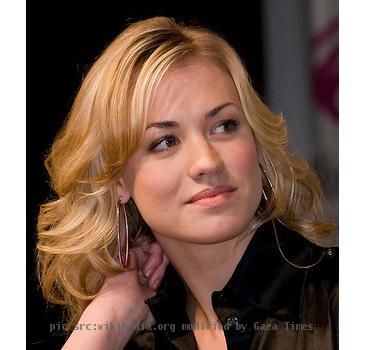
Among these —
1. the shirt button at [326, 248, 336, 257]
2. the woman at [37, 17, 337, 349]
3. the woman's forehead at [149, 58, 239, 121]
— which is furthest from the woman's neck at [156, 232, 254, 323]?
the woman's forehead at [149, 58, 239, 121]

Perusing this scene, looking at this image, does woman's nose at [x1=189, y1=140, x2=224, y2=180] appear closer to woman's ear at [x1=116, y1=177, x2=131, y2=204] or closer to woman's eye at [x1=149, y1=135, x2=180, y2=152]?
woman's eye at [x1=149, y1=135, x2=180, y2=152]

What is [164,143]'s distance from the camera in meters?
1.69

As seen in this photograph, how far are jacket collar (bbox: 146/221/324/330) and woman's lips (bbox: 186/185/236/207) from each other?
0.36 feet

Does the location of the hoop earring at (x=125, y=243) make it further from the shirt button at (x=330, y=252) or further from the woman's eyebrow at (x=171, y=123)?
the shirt button at (x=330, y=252)

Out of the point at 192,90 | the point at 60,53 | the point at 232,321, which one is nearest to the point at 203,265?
the point at 232,321

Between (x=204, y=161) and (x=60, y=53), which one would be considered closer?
(x=204, y=161)

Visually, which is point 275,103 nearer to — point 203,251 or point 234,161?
point 234,161

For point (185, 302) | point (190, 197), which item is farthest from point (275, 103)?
point (185, 302)

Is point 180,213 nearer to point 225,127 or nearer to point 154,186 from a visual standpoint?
point 154,186

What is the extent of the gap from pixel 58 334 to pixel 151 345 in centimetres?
19

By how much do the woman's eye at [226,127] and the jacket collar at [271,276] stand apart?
0.20 meters

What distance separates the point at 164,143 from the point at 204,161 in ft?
0.28

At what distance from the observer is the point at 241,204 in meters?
1.70

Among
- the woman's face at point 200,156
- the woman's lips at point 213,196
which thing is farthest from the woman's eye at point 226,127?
the woman's lips at point 213,196
